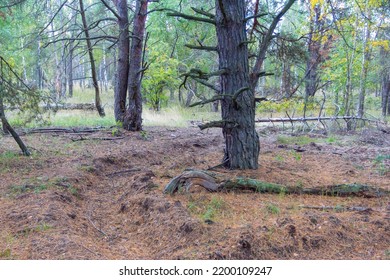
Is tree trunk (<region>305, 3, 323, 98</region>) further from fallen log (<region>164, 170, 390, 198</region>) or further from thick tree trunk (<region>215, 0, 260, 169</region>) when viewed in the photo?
fallen log (<region>164, 170, 390, 198</region>)

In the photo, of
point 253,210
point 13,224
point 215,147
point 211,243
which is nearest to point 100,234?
point 13,224

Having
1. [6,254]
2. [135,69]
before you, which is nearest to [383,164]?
[6,254]

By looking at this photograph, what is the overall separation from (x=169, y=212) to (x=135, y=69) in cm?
824

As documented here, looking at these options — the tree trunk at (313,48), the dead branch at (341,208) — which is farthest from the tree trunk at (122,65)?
the dead branch at (341,208)

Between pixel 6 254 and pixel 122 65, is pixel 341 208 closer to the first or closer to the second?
pixel 6 254

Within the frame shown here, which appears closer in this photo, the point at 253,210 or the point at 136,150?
the point at 253,210

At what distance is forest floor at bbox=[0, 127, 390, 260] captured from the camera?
3.63 m

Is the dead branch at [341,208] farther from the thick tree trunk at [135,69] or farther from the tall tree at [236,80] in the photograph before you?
the thick tree trunk at [135,69]

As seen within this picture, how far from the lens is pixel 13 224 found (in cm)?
425

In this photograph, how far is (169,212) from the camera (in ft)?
14.8

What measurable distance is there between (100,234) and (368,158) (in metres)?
6.18

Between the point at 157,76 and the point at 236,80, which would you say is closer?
the point at 236,80

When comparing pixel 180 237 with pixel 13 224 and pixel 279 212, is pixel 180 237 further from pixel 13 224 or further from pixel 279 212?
pixel 13 224

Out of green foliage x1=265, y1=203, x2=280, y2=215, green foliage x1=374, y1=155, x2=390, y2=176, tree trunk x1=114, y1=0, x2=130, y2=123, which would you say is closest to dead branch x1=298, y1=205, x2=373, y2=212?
green foliage x1=265, y1=203, x2=280, y2=215
